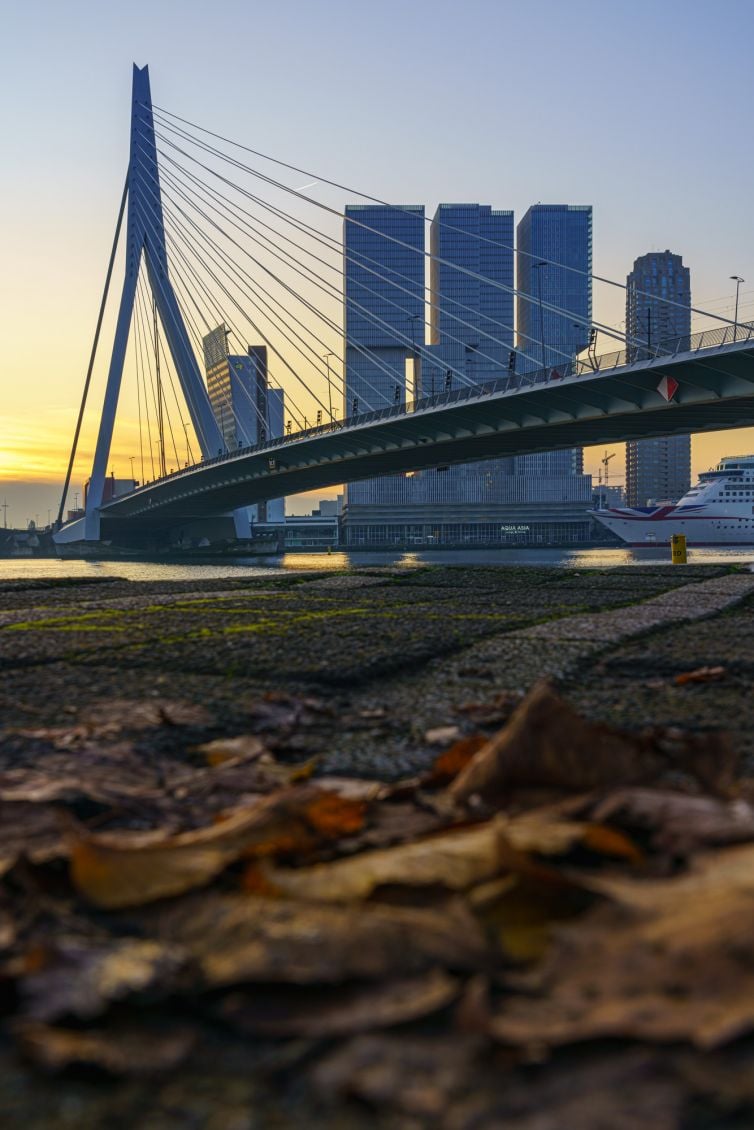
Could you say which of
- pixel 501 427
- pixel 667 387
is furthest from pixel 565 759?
pixel 501 427

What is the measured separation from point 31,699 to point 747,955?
51.2 inches

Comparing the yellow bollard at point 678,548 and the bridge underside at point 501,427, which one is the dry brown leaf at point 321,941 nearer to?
the yellow bollard at point 678,548

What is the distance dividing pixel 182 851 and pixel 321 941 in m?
0.20

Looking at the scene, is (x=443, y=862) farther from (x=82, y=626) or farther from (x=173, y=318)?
(x=173, y=318)

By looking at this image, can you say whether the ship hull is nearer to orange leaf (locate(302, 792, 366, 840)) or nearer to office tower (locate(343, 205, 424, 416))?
office tower (locate(343, 205, 424, 416))

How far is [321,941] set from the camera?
59 centimetres

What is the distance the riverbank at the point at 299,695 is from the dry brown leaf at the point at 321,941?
0.15ft

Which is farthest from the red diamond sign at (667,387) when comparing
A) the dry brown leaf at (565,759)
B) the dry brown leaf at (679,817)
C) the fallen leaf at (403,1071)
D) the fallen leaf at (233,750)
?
the fallen leaf at (403,1071)

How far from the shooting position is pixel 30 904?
0.70 metres

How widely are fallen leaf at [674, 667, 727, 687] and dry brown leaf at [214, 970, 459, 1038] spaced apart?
3.78 ft

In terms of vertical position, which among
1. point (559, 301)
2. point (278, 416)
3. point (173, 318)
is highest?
point (559, 301)

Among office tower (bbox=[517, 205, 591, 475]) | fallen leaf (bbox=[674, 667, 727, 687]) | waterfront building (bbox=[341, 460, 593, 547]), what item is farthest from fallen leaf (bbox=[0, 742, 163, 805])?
office tower (bbox=[517, 205, 591, 475])

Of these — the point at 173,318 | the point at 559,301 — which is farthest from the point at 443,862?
the point at 559,301

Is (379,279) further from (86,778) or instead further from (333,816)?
(333,816)
